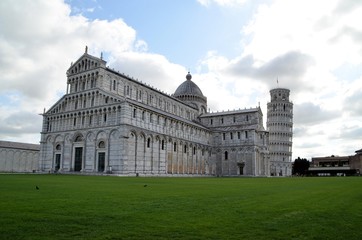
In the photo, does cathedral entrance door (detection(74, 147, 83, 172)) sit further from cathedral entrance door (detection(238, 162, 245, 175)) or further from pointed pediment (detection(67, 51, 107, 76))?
cathedral entrance door (detection(238, 162, 245, 175))

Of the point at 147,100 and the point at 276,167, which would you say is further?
the point at 276,167

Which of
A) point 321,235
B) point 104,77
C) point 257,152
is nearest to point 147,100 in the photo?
point 104,77

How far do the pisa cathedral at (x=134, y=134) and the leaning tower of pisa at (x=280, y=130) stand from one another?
39169 millimetres

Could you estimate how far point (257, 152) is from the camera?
83.8m

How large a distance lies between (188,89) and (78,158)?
153 ft

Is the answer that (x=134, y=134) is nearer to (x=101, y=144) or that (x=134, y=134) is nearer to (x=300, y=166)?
(x=101, y=144)

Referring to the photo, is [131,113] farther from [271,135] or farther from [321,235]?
[271,135]

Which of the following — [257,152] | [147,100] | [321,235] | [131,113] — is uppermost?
[147,100]

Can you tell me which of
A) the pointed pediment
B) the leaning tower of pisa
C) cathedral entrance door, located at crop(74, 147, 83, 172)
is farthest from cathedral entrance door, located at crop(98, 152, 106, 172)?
the leaning tower of pisa

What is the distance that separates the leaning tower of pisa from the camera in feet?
412

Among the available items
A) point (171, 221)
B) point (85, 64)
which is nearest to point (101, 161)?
point (85, 64)

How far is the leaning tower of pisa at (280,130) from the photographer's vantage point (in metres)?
126

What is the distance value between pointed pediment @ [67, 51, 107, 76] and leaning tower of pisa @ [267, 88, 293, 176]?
84.9m

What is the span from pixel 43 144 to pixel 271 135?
88008mm
